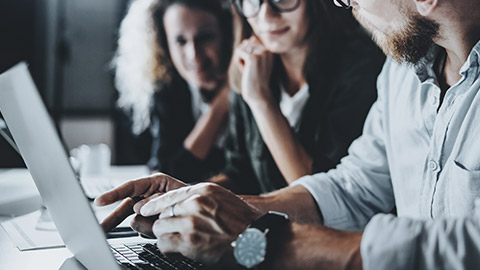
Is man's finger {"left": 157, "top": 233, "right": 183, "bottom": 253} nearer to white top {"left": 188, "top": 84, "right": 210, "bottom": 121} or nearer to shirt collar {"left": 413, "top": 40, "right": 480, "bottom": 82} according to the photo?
shirt collar {"left": 413, "top": 40, "right": 480, "bottom": 82}

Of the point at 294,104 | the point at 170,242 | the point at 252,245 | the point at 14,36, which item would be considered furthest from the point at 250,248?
the point at 14,36

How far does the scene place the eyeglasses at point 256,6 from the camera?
1.59 metres

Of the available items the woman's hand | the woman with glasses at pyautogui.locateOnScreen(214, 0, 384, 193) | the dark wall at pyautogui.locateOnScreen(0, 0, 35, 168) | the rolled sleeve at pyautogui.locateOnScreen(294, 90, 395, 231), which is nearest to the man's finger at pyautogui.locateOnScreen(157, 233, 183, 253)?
the rolled sleeve at pyautogui.locateOnScreen(294, 90, 395, 231)

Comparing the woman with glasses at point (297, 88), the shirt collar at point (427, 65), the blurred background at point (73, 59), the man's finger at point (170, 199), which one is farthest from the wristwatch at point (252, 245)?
the blurred background at point (73, 59)

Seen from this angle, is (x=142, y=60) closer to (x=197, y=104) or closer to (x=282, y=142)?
(x=197, y=104)

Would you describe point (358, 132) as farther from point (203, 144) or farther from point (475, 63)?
point (203, 144)

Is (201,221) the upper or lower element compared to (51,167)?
lower

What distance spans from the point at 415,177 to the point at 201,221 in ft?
1.81

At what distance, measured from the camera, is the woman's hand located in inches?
67.0

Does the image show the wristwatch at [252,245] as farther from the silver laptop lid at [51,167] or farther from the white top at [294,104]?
the white top at [294,104]

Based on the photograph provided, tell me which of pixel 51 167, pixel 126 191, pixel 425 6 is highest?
pixel 425 6

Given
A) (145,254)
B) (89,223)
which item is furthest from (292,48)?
(89,223)

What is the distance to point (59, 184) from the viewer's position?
0.69m

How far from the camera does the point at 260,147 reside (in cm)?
177
